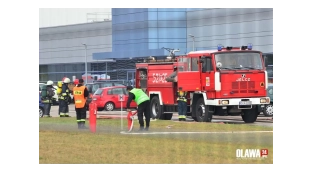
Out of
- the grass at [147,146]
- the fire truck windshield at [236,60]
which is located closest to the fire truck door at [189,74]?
the fire truck windshield at [236,60]

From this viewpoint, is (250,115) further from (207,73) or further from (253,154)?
(253,154)

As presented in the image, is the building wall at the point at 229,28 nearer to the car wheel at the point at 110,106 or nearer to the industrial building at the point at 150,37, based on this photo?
the industrial building at the point at 150,37

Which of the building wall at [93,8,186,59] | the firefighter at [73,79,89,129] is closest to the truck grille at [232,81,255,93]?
the firefighter at [73,79,89,129]

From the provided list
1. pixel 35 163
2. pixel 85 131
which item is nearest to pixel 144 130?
pixel 85 131

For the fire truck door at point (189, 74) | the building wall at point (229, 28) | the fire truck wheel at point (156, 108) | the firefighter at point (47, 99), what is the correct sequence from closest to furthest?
the fire truck door at point (189, 74), the fire truck wheel at point (156, 108), the firefighter at point (47, 99), the building wall at point (229, 28)

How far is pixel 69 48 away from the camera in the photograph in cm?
6506

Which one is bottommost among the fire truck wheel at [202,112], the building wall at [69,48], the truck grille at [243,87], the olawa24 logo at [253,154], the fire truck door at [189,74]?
the olawa24 logo at [253,154]

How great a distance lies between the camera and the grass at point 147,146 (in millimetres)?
15398

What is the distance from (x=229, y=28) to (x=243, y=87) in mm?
33528

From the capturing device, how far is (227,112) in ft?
87.7

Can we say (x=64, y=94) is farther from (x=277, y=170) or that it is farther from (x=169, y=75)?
(x=277, y=170)

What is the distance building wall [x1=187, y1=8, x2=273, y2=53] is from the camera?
56078 mm

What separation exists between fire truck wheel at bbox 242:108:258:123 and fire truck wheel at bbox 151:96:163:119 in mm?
4268

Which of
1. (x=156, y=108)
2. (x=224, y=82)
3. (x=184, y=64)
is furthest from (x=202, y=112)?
(x=156, y=108)
